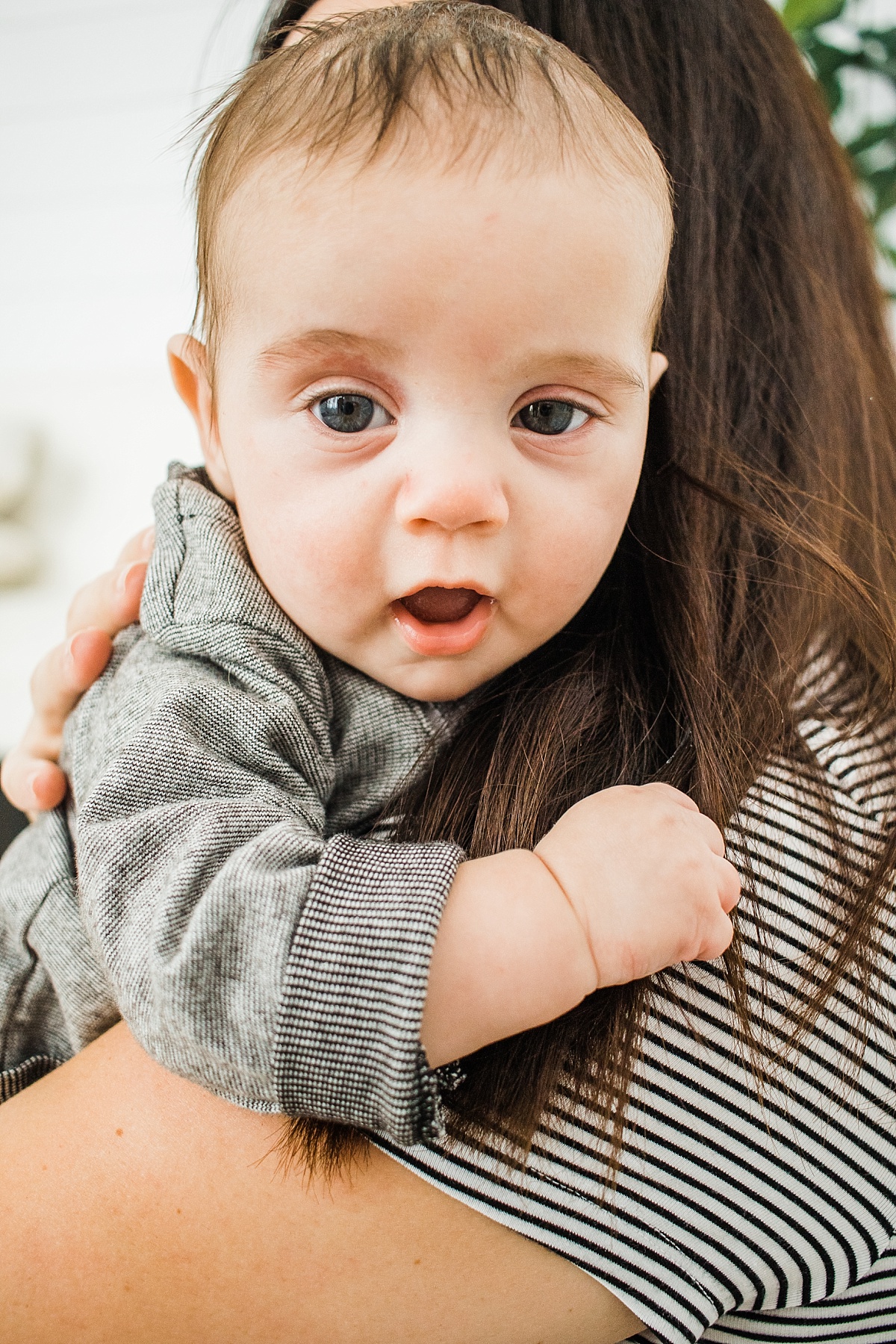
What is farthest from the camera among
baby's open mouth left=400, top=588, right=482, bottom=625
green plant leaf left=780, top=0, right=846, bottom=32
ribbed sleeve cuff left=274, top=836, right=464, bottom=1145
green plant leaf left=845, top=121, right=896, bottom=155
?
green plant leaf left=845, top=121, right=896, bottom=155

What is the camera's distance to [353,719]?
0.81m

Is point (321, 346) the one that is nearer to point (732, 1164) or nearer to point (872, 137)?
point (732, 1164)

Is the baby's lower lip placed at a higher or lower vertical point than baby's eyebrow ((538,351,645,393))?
lower

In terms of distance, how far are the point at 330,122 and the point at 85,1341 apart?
846 millimetres

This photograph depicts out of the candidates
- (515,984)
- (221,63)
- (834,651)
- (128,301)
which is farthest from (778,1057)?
(128,301)

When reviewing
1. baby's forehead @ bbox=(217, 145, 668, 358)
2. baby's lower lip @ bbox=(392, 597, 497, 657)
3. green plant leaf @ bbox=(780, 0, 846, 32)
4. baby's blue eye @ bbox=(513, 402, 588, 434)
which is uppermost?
green plant leaf @ bbox=(780, 0, 846, 32)

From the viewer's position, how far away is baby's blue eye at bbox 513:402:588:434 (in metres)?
0.71

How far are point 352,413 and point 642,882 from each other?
0.39 metres

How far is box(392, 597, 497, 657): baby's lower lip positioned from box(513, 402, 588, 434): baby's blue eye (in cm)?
13

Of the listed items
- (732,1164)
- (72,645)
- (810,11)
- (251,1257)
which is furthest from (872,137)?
(251,1257)

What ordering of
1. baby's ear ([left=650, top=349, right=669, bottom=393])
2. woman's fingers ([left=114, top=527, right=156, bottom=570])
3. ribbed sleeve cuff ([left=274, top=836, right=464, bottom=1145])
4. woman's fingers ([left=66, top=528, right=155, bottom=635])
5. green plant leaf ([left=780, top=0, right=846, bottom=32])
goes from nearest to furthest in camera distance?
ribbed sleeve cuff ([left=274, top=836, right=464, bottom=1145])
baby's ear ([left=650, top=349, right=669, bottom=393])
woman's fingers ([left=66, top=528, right=155, bottom=635])
woman's fingers ([left=114, top=527, right=156, bottom=570])
green plant leaf ([left=780, top=0, right=846, bottom=32])

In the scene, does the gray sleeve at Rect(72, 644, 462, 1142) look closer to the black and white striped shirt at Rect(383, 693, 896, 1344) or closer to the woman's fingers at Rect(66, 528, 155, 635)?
the black and white striped shirt at Rect(383, 693, 896, 1344)

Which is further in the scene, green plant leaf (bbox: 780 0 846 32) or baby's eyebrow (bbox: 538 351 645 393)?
green plant leaf (bbox: 780 0 846 32)

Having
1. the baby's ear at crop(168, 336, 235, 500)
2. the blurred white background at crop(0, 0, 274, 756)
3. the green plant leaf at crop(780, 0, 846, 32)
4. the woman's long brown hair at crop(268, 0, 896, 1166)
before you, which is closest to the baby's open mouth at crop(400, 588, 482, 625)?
the woman's long brown hair at crop(268, 0, 896, 1166)
